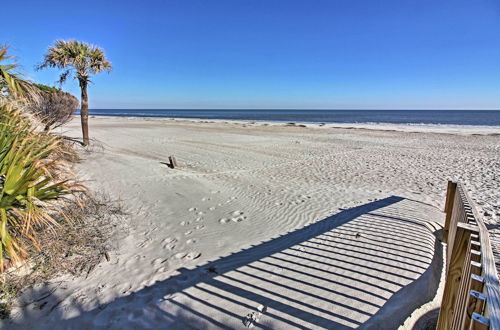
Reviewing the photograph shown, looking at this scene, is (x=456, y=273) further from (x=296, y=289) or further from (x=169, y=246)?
(x=169, y=246)

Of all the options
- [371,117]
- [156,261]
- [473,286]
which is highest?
[371,117]

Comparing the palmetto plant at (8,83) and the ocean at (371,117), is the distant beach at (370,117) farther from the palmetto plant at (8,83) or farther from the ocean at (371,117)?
the palmetto plant at (8,83)

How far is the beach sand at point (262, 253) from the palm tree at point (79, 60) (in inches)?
239

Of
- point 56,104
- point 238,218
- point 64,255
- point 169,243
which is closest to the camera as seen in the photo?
point 64,255

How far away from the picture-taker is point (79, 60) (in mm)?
12453

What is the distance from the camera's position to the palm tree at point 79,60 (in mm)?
12164

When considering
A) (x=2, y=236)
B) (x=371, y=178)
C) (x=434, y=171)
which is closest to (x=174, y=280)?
(x=2, y=236)

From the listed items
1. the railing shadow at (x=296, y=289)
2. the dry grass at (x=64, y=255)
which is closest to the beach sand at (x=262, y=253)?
the railing shadow at (x=296, y=289)

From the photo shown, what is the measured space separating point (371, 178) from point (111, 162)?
982cm

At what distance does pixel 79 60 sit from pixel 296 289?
45.3 ft

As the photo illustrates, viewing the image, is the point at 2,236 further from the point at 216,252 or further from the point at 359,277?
the point at 359,277

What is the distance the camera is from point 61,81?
12633 mm

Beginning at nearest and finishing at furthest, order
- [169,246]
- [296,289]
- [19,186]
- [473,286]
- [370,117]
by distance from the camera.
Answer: [473,286] → [19,186] → [296,289] → [169,246] → [370,117]

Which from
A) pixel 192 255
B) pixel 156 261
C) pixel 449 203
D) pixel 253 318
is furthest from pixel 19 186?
pixel 449 203
